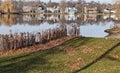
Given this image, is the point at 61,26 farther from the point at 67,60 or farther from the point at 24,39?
the point at 67,60

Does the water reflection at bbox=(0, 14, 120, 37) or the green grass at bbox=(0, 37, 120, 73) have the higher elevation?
the green grass at bbox=(0, 37, 120, 73)

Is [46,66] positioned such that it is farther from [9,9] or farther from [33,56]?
[9,9]

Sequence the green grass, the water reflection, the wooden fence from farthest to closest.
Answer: the water reflection
the wooden fence
the green grass

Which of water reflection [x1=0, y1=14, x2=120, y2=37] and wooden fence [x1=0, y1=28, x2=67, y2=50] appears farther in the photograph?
water reflection [x1=0, y1=14, x2=120, y2=37]

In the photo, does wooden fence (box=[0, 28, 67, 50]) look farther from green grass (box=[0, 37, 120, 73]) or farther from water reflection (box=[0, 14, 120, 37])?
water reflection (box=[0, 14, 120, 37])

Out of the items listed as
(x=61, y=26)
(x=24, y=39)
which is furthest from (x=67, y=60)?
(x=61, y=26)

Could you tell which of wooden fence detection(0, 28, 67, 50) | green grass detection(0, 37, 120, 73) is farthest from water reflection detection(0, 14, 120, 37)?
green grass detection(0, 37, 120, 73)

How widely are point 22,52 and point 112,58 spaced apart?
6034 mm

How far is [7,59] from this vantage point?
1716 cm

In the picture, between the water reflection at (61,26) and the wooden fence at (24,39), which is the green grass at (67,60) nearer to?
the wooden fence at (24,39)

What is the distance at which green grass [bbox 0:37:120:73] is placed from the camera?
1437 cm

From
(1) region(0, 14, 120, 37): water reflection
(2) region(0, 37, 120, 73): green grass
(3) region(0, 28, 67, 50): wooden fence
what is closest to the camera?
(2) region(0, 37, 120, 73): green grass

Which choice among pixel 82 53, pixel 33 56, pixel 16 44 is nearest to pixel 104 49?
pixel 82 53

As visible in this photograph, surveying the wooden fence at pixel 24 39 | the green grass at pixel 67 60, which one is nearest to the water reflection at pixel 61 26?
the wooden fence at pixel 24 39
